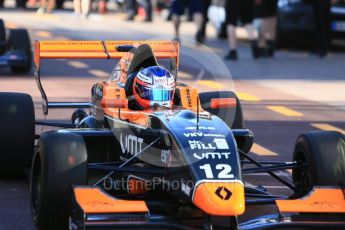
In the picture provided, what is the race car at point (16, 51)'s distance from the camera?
59.7 ft

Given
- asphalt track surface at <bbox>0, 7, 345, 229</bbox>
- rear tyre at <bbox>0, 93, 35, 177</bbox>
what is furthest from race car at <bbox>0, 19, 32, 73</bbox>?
rear tyre at <bbox>0, 93, 35, 177</bbox>

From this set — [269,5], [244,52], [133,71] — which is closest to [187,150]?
[133,71]

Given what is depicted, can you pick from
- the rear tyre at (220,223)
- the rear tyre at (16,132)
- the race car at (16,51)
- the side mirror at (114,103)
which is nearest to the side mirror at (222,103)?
the side mirror at (114,103)

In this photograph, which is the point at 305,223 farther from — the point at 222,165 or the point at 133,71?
the point at 133,71

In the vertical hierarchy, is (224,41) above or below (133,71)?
below

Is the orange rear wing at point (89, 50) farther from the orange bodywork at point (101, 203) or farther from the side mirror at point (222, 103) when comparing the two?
the orange bodywork at point (101, 203)

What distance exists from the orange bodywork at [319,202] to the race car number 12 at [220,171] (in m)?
0.40

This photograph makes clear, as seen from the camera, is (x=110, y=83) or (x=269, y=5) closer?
(x=110, y=83)

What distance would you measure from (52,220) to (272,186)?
2.78 meters

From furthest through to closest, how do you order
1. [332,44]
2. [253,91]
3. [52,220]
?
[332,44] < [253,91] < [52,220]

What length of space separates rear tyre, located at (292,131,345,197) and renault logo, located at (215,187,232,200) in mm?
832

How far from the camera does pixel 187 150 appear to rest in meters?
7.52

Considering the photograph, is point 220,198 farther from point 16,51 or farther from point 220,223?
point 16,51

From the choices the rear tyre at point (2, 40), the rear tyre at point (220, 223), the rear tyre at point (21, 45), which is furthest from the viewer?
the rear tyre at point (21, 45)
